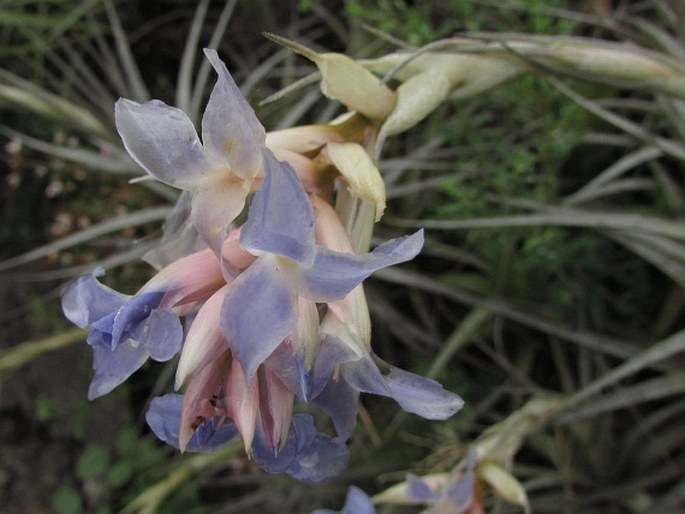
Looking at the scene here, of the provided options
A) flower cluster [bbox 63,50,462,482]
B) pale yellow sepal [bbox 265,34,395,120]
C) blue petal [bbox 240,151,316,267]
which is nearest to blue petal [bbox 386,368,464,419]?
flower cluster [bbox 63,50,462,482]

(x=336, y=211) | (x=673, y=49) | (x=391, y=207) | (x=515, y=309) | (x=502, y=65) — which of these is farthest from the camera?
(x=391, y=207)

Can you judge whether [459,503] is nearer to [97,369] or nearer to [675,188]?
[97,369]

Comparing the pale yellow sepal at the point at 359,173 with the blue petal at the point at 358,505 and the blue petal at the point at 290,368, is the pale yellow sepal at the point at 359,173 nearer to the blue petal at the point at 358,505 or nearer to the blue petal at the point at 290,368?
the blue petal at the point at 290,368

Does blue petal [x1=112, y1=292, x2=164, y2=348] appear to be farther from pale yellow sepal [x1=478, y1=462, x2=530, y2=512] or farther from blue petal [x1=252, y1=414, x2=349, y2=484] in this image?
pale yellow sepal [x1=478, y1=462, x2=530, y2=512]

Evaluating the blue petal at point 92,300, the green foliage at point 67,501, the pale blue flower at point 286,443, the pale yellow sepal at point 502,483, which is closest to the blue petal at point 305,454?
the pale blue flower at point 286,443

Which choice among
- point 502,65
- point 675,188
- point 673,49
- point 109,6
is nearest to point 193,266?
point 502,65

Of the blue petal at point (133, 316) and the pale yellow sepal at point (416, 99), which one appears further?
the pale yellow sepal at point (416, 99)

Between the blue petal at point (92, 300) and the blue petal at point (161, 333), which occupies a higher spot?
the blue petal at point (161, 333)
